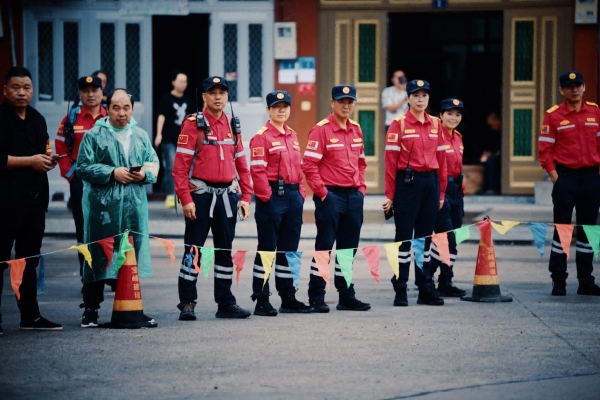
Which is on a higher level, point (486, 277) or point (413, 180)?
point (413, 180)

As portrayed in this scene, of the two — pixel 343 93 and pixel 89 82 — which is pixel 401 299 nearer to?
pixel 343 93

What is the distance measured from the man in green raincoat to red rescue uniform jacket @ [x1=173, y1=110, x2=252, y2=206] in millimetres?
311

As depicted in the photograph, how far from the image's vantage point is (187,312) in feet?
33.7

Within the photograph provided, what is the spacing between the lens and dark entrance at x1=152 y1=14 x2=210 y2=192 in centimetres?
2316

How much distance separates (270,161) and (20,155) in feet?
7.54

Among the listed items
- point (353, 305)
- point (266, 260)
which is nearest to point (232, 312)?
point (266, 260)

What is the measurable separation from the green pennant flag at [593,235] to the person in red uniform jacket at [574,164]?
0.64 ft

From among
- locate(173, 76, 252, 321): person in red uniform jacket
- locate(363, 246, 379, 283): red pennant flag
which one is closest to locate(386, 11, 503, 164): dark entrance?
locate(363, 246, 379, 283): red pennant flag

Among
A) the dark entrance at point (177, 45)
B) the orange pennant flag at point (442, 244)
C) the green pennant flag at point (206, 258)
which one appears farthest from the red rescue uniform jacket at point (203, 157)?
the dark entrance at point (177, 45)

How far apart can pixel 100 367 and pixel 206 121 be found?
9.48 ft

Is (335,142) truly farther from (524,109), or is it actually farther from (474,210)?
(524,109)

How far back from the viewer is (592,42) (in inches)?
800

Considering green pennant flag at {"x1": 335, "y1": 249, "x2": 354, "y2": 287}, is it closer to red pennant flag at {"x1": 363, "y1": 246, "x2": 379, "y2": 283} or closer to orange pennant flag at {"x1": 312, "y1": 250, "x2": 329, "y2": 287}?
orange pennant flag at {"x1": 312, "y1": 250, "x2": 329, "y2": 287}

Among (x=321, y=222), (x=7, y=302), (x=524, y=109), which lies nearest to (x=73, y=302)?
(x=7, y=302)
